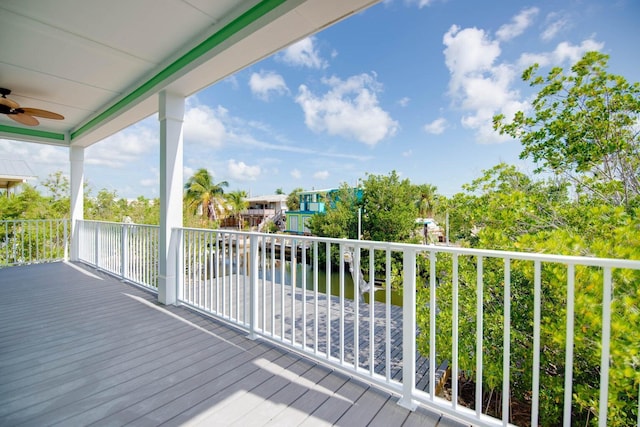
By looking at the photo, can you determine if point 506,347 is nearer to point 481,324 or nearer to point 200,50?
point 481,324

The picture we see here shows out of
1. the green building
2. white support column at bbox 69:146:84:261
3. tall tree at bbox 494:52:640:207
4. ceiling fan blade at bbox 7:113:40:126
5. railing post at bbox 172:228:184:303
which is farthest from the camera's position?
the green building

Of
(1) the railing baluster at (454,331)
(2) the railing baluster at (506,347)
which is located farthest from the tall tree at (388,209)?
(2) the railing baluster at (506,347)

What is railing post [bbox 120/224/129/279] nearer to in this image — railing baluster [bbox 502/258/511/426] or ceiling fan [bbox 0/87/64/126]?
ceiling fan [bbox 0/87/64/126]

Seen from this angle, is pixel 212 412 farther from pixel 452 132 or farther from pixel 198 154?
pixel 198 154

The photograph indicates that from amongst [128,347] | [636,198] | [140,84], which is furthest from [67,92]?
[636,198]

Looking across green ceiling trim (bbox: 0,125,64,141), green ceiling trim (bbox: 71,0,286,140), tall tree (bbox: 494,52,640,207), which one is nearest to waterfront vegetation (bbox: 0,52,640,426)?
tall tree (bbox: 494,52,640,207)

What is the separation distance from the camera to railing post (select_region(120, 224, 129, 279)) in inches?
166

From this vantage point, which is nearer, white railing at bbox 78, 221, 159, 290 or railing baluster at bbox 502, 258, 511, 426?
railing baluster at bbox 502, 258, 511, 426

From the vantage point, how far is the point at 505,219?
10.0 ft

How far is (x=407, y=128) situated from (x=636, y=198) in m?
24.5

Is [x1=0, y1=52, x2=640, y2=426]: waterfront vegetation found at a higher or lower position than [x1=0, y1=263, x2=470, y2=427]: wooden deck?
higher

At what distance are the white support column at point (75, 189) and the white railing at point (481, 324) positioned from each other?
13.8 ft

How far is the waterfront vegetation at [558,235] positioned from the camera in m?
1.73

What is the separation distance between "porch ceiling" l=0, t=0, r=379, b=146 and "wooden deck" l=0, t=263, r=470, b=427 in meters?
2.53
